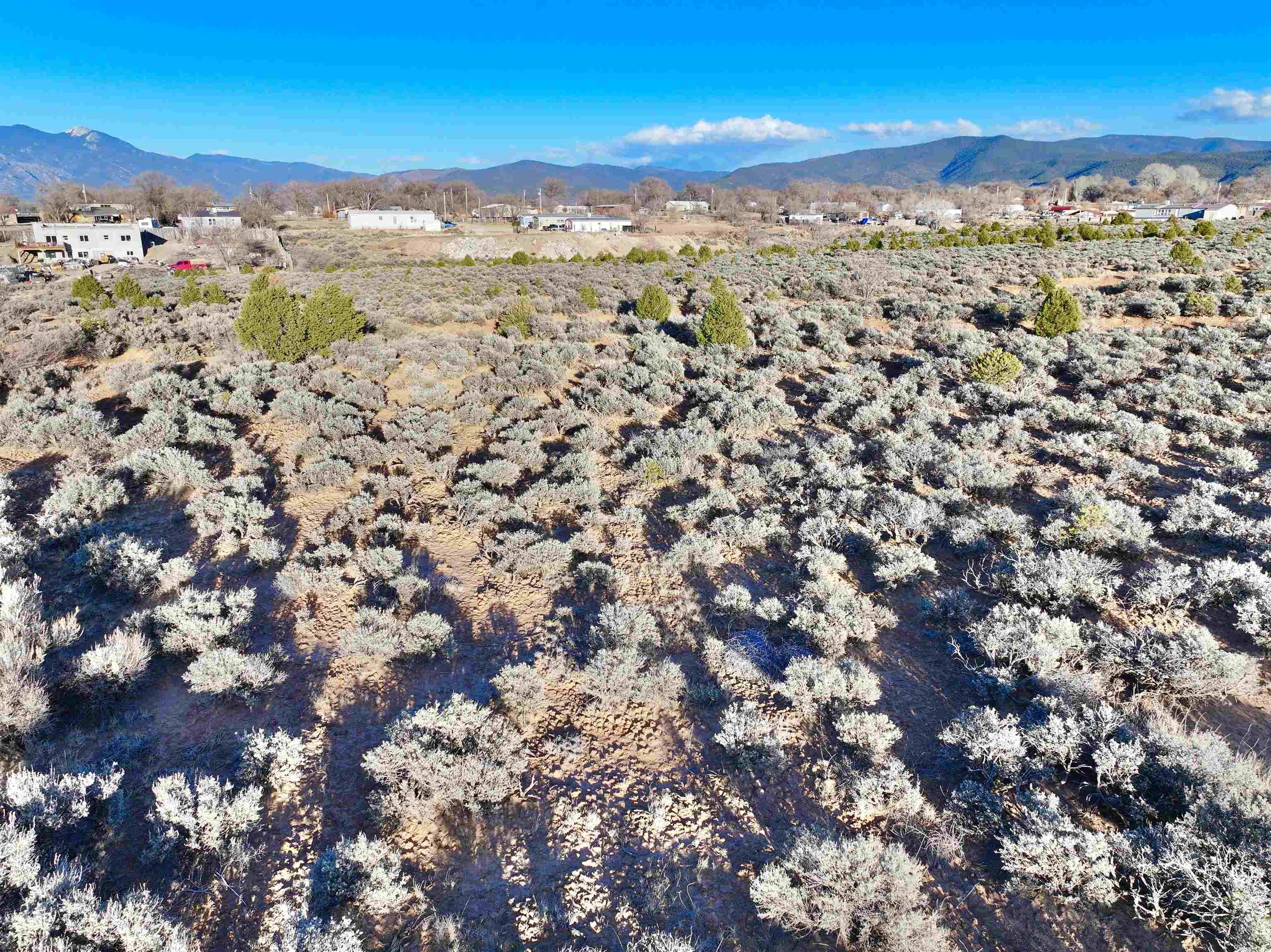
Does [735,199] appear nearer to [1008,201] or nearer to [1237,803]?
[1008,201]

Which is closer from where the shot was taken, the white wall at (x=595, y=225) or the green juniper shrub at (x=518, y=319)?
the green juniper shrub at (x=518, y=319)

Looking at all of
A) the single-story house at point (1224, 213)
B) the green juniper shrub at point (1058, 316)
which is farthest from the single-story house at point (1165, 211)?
the green juniper shrub at point (1058, 316)

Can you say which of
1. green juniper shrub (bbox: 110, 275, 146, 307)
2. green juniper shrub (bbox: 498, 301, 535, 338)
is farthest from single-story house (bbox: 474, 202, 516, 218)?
green juniper shrub (bbox: 498, 301, 535, 338)

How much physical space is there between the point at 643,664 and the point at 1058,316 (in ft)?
55.9

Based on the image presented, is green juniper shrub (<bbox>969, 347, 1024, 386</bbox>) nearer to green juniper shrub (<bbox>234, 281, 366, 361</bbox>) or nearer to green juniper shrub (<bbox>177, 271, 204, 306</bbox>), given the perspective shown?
green juniper shrub (<bbox>234, 281, 366, 361</bbox>)

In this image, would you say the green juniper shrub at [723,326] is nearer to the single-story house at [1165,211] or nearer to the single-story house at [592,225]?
the single-story house at [592,225]

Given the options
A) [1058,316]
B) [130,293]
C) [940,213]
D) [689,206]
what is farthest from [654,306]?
[689,206]

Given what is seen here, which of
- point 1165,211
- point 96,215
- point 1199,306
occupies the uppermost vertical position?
point 96,215

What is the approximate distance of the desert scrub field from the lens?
4105 millimetres

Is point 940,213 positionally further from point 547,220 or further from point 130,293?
point 130,293

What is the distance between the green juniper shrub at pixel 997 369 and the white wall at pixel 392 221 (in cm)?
7160

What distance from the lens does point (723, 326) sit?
17.3 m

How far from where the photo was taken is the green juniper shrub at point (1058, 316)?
16.6 metres

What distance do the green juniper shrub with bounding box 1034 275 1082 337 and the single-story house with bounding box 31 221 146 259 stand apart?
71354 millimetres
